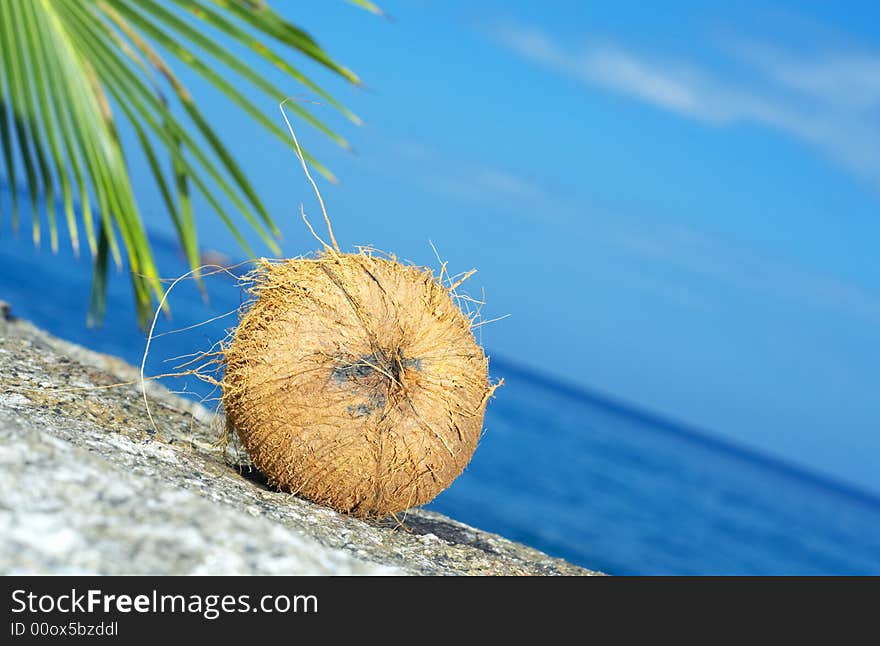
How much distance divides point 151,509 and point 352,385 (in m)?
1.70

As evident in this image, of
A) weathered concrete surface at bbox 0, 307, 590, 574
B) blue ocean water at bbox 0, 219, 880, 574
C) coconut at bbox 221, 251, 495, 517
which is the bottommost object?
blue ocean water at bbox 0, 219, 880, 574

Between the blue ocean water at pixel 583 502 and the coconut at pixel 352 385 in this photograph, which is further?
the blue ocean water at pixel 583 502

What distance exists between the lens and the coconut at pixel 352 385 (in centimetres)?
445

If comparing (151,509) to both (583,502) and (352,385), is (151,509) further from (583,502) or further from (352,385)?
(583,502)

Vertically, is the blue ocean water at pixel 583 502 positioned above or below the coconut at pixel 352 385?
below

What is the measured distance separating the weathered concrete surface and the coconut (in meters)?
0.21

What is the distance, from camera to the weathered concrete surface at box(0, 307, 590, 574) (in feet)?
8.52

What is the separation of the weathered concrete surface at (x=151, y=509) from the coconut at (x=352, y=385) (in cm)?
21

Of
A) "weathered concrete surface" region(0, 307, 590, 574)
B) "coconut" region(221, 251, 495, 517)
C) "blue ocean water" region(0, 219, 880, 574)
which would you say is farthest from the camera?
"blue ocean water" region(0, 219, 880, 574)

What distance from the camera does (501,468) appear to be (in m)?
23.1

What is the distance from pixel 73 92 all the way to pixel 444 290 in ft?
6.75

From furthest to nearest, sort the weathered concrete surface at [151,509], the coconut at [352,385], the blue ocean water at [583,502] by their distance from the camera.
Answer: the blue ocean water at [583,502]
the coconut at [352,385]
the weathered concrete surface at [151,509]
